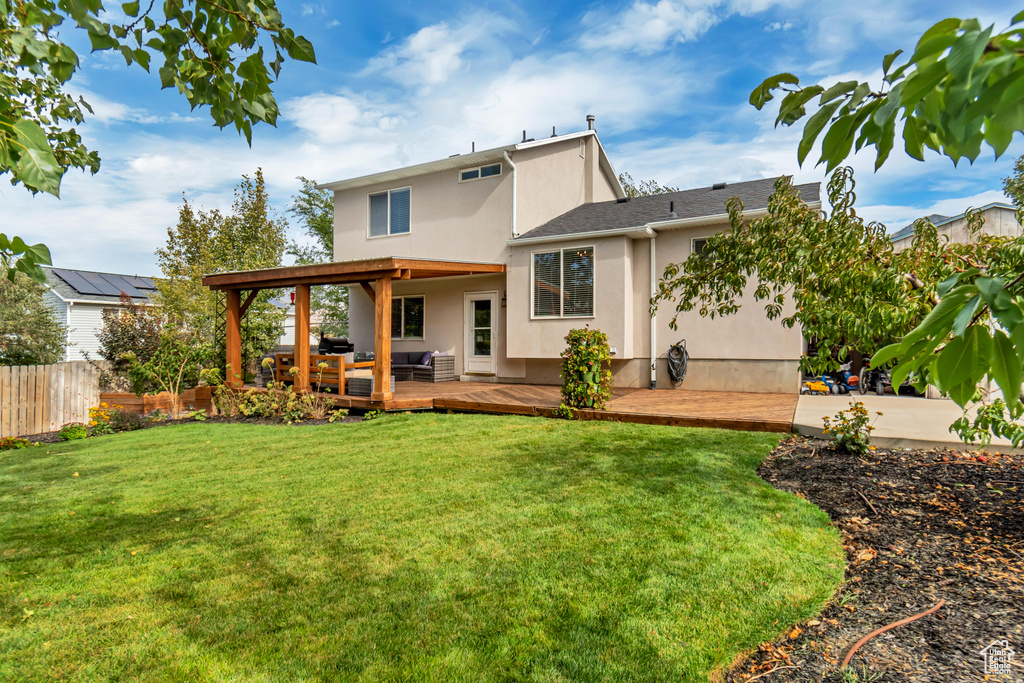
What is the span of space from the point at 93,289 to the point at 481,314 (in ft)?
60.8

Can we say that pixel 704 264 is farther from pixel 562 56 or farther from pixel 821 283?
pixel 562 56

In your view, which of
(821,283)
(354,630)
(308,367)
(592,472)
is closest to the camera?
(354,630)

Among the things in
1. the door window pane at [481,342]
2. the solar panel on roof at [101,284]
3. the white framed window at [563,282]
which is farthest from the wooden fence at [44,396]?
the solar panel on roof at [101,284]

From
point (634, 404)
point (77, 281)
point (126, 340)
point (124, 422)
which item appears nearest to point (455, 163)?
point (634, 404)

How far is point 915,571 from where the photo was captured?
3137 mm

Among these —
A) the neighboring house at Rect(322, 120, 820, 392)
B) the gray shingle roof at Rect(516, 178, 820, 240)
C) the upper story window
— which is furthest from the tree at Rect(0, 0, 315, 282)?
the upper story window

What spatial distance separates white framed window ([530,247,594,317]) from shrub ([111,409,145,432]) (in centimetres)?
861

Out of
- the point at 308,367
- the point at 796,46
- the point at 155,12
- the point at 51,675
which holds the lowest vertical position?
the point at 51,675

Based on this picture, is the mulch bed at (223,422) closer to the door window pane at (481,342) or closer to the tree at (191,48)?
the door window pane at (481,342)

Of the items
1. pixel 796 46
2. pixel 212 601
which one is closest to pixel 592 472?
pixel 212 601

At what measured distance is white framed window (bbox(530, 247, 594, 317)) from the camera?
12047 millimetres

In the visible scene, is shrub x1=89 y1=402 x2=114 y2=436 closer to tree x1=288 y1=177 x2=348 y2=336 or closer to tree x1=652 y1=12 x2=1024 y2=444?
tree x1=652 y1=12 x2=1024 y2=444

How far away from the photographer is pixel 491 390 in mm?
11922

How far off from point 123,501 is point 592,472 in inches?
191
